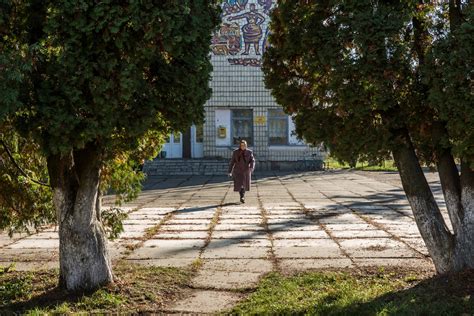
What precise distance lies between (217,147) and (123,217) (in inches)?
794

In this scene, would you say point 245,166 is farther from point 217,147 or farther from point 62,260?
point 217,147

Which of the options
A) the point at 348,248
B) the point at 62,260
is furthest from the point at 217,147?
the point at 62,260

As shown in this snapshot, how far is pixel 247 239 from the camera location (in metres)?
8.11

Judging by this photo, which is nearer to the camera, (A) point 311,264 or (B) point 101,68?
(B) point 101,68

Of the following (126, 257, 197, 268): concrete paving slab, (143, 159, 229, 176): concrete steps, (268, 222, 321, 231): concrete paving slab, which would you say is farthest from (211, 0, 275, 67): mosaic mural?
(126, 257, 197, 268): concrete paving slab

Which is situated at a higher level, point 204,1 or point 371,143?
point 204,1

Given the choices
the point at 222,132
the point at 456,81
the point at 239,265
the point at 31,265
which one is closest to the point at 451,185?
the point at 456,81

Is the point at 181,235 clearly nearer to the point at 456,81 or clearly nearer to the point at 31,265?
the point at 31,265

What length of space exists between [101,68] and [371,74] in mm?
2233

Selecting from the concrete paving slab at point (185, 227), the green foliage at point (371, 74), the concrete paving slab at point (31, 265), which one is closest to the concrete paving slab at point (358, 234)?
the concrete paving slab at point (185, 227)

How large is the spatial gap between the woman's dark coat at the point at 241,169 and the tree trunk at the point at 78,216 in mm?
8364

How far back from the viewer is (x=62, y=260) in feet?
17.2

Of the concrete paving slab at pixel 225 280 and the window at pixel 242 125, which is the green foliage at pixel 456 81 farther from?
the window at pixel 242 125

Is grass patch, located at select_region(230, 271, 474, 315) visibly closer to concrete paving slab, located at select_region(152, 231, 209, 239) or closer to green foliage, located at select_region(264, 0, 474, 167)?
green foliage, located at select_region(264, 0, 474, 167)
